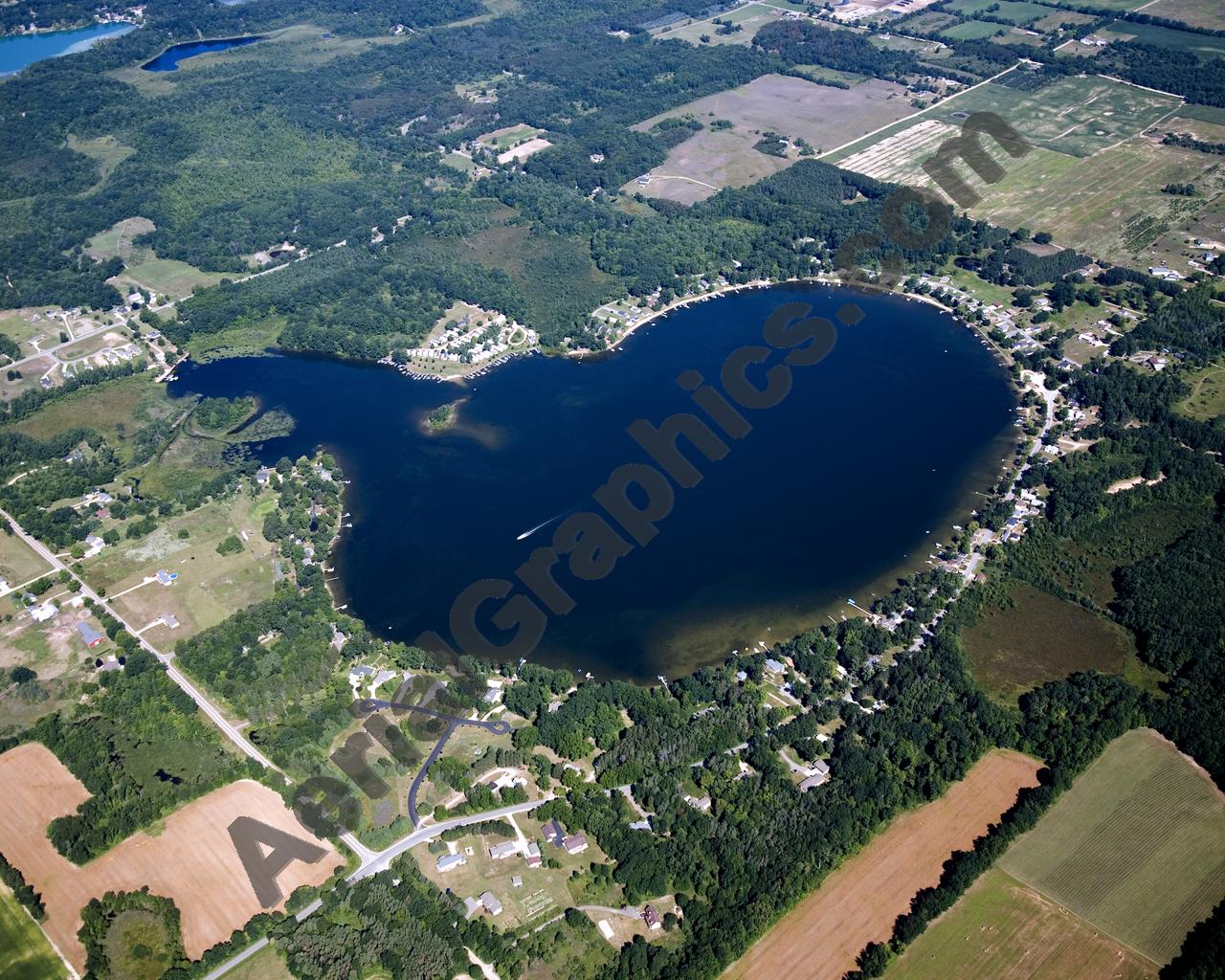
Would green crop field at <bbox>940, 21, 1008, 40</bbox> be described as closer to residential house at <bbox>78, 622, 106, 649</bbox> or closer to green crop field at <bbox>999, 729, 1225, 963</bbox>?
green crop field at <bbox>999, 729, 1225, 963</bbox>

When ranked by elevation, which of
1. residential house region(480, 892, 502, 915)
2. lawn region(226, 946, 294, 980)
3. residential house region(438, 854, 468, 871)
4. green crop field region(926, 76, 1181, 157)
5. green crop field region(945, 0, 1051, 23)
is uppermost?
green crop field region(945, 0, 1051, 23)

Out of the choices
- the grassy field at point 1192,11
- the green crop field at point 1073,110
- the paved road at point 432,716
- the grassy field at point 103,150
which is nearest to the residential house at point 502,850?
the paved road at point 432,716

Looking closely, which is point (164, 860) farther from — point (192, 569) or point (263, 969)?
point (192, 569)

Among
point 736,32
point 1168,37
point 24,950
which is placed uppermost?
point 1168,37

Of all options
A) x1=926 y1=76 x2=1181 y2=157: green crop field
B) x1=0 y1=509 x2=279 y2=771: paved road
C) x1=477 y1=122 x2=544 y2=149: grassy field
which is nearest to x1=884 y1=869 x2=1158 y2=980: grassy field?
x1=0 y1=509 x2=279 y2=771: paved road

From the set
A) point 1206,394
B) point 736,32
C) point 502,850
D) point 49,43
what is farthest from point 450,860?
point 49,43

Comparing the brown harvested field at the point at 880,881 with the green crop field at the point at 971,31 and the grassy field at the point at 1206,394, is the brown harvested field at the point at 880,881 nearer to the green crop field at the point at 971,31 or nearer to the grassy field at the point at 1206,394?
the grassy field at the point at 1206,394
